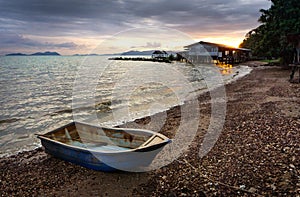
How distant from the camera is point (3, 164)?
7.45 meters

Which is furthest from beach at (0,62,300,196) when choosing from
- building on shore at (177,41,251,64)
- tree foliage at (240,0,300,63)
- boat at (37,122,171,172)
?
building on shore at (177,41,251,64)

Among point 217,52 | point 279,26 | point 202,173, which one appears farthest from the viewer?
point 217,52

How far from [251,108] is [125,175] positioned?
292 inches

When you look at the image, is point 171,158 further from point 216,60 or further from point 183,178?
point 216,60

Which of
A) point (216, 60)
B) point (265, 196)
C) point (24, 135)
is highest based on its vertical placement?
point (216, 60)

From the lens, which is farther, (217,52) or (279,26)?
(217,52)

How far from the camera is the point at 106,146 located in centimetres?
709

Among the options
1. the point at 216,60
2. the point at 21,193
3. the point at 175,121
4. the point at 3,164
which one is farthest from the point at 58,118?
the point at 216,60

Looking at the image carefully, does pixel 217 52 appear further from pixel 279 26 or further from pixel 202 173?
pixel 202 173

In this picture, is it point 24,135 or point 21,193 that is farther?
point 24,135

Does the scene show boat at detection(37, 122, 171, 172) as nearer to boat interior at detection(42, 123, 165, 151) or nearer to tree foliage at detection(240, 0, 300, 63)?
boat interior at detection(42, 123, 165, 151)

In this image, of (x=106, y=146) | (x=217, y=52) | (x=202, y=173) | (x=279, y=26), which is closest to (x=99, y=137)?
(x=106, y=146)

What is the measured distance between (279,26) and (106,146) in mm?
27349

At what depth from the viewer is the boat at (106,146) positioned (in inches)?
211
